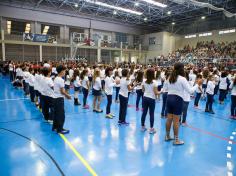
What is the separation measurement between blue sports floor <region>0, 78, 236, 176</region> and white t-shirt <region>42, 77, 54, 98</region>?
91cm

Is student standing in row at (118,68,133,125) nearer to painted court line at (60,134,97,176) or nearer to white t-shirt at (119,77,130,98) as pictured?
white t-shirt at (119,77,130,98)

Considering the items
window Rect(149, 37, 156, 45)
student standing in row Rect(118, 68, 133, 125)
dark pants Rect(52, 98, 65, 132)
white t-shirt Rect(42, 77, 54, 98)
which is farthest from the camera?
window Rect(149, 37, 156, 45)

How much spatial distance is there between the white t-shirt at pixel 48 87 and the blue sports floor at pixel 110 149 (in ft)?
2.99

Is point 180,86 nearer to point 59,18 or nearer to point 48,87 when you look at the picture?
point 48,87

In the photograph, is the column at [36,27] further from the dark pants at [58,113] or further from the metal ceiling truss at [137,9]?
the dark pants at [58,113]

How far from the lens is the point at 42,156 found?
3.72 metres

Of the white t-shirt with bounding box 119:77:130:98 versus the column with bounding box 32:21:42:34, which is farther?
the column with bounding box 32:21:42:34

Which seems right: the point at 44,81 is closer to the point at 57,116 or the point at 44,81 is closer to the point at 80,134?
the point at 57,116

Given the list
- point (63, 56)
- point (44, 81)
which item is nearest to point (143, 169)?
point (44, 81)

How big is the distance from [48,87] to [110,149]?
242 cm

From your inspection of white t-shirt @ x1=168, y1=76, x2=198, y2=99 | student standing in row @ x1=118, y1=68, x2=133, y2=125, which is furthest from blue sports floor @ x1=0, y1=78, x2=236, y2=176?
white t-shirt @ x1=168, y1=76, x2=198, y2=99

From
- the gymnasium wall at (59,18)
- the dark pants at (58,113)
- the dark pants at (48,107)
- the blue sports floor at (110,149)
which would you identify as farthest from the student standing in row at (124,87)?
the gymnasium wall at (59,18)

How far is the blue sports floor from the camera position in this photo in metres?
3.35

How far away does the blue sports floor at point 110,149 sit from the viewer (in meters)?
3.35
